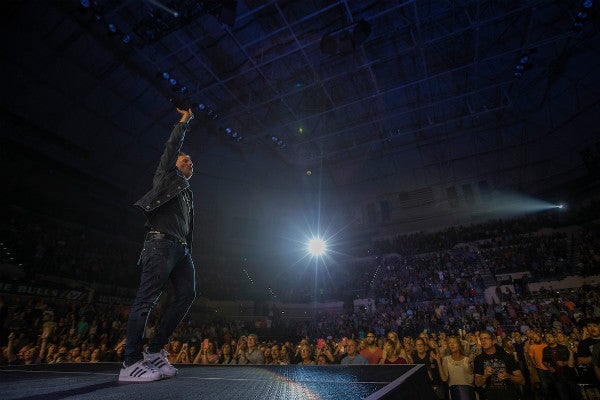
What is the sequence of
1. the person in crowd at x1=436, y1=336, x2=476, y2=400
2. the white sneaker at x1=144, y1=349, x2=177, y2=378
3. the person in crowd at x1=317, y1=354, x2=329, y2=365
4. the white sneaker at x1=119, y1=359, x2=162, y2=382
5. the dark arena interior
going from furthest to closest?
1. the dark arena interior
2. the person in crowd at x1=317, y1=354, x2=329, y2=365
3. the person in crowd at x1=436, y1=336, x2=476, y2=400
4. the white sneaker at x1=144, y1=349, x2=177, y2=378
5. the white sneaker at x1=119, y1=359, x2=162, y2=382

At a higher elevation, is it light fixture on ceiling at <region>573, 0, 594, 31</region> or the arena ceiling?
the arena ceiling

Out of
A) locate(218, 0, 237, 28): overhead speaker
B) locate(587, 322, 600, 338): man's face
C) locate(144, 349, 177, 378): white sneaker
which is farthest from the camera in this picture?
locate(218, 0, 237, 28): overhead speaker

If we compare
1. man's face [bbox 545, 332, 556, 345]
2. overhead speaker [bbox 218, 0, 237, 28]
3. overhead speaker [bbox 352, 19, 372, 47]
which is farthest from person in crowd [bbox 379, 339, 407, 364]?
overhead speaker [bbox 218, 0, 237, 28]

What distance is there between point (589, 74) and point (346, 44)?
41.9 ft

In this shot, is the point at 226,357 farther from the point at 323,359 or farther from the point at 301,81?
the point at 301,81

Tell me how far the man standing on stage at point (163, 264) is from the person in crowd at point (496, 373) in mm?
4014

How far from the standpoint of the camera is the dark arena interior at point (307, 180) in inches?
267

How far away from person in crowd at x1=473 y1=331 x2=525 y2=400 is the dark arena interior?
35 mm

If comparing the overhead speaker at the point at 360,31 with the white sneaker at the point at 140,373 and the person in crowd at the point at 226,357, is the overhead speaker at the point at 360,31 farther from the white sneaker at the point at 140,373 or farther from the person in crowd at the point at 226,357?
the white sneaker at the point at 140,373

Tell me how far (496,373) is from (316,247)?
19.9m

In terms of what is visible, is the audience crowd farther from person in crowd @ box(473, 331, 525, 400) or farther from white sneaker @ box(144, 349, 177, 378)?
white sneaker @ box(144, 349, 177, 378)

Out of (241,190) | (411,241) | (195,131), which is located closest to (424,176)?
(411,241)

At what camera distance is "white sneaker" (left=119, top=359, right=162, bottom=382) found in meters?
1.87

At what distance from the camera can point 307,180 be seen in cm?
2350
